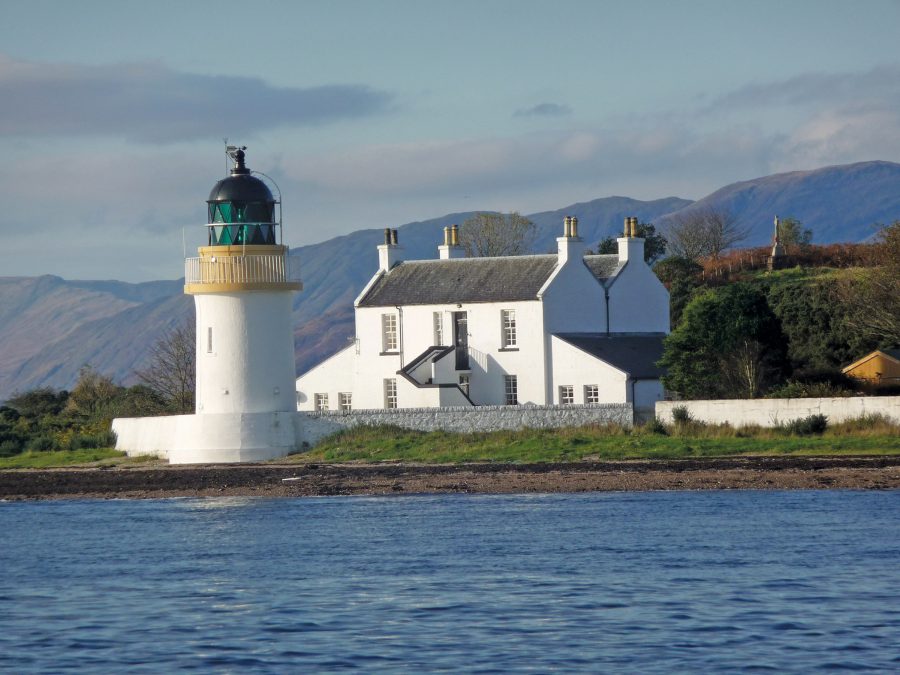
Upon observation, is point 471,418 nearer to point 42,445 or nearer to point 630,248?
point 630,248

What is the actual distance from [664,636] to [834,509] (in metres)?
11.9

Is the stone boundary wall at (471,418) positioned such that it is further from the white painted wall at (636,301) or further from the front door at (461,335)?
the white painted wall at (636,301)

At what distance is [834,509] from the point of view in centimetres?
2989

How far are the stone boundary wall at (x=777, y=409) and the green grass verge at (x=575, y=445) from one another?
0.45 metres

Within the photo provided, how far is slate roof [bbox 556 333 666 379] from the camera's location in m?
48.9

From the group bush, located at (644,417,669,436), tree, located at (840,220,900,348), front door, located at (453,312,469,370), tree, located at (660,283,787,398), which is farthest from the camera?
front door, located at (453,312,469,370)

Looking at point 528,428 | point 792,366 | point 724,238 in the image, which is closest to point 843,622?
point 528,428

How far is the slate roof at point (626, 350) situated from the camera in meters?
48.9

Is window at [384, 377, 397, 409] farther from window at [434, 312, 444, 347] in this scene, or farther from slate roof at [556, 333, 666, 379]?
slate roof at [556, 333, 666, 379]

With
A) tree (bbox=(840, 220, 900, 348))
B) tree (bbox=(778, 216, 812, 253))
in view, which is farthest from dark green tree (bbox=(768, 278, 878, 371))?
tree (bbox=(778, 216, 812, 253))

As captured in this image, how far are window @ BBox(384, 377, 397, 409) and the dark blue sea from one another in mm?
17903

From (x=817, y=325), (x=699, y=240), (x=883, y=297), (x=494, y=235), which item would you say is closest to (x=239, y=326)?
(x=883, y=297)

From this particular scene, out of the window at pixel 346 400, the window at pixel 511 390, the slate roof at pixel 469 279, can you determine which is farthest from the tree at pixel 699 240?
the window at pixel 511 390

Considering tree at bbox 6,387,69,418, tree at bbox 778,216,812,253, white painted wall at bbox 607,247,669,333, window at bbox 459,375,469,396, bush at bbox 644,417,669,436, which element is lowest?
bush at bbox 644,417,669,436
